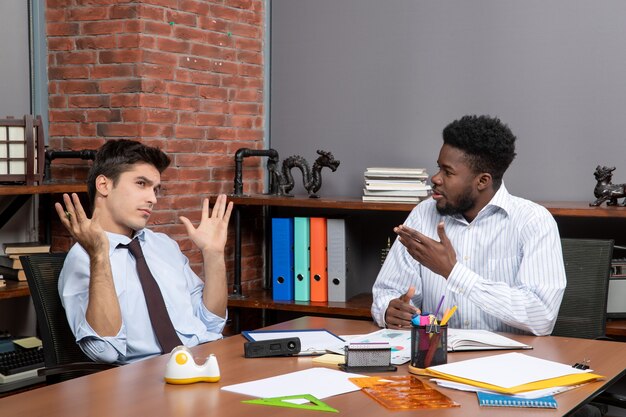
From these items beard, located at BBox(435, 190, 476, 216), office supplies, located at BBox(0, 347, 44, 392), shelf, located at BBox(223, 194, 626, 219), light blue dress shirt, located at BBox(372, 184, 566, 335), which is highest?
beard, located at BBox(435, 190, 476, 216)

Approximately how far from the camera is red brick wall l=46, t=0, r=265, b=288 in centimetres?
393

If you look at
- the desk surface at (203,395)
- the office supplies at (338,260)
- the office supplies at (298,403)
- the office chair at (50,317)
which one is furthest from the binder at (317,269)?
the office supplies at (298,403)

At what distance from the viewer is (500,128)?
3.14m

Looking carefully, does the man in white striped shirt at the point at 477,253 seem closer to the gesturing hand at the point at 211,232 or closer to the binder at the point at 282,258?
the gesturing hand at the point at 211,232

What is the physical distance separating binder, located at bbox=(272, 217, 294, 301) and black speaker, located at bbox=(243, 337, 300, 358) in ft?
6.22

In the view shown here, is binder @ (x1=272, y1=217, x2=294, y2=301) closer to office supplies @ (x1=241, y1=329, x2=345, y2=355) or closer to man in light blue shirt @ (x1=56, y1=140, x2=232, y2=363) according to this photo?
man in light blue shirt @ (x1=56, y1=140, x2=232, y2=363)

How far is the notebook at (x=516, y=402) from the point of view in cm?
189

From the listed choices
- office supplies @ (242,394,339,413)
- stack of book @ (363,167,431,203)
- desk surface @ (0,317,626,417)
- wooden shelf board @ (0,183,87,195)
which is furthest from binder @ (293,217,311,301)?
office supplies @ (242,394,339,413)

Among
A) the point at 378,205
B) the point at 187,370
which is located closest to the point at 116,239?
the point at 187,370

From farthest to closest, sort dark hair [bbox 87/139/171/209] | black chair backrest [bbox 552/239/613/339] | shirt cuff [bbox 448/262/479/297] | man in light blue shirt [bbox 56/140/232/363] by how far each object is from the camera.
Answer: black chair backrest [bbox 552/239/613/339] < dark hair [bbox 87/139/171/209] < shirt cuff [bbox 448/262/479/297] < man in light blue shirt [bbox 56/140/232/363]

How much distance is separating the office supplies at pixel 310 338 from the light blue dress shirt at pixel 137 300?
1.26ft

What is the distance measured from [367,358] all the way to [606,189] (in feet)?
6.09

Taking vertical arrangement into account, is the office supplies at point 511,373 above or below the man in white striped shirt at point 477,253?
below

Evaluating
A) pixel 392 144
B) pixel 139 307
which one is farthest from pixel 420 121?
pixel 139 307
